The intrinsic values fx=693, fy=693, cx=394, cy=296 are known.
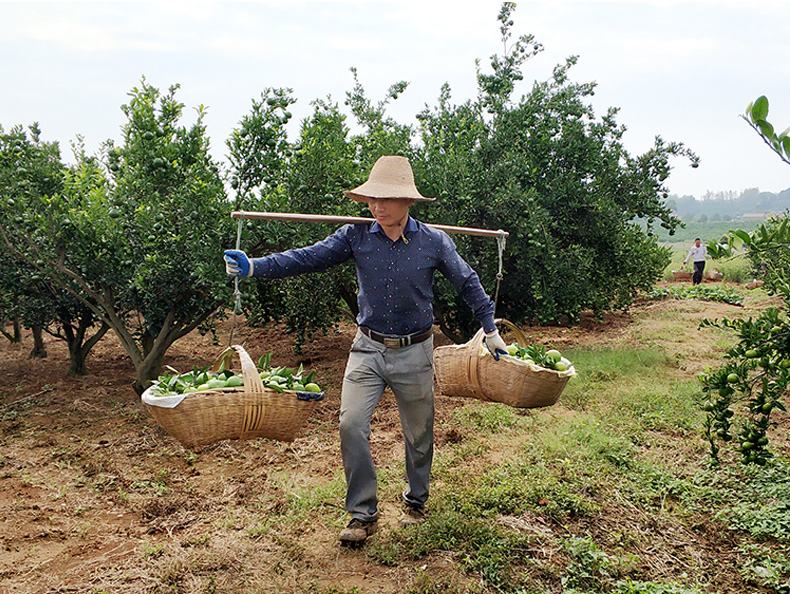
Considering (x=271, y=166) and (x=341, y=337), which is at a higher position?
(x=271, y=166)

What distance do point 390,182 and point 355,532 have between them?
2053 mm

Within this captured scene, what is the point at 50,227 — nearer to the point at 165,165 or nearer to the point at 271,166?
the point at 165,165

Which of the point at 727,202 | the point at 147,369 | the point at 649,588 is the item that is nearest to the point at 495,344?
the point at 649,588

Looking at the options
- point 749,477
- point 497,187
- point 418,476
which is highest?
point 497,187

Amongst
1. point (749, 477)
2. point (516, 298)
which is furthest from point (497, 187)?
point (749, 477)

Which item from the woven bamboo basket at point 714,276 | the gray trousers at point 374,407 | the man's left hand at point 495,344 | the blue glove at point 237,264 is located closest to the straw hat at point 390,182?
the blue glove at point 237,264

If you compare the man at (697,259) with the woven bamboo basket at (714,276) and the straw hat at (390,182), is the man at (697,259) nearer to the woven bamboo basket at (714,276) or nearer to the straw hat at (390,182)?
the woven bamboo basket at (714,276)

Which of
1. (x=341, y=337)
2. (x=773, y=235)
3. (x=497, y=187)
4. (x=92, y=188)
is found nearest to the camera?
(x=773, y=235)

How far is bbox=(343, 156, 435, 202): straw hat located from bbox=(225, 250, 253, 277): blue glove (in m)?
0.73

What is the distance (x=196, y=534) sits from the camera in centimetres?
426

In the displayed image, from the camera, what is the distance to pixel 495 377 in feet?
15.5

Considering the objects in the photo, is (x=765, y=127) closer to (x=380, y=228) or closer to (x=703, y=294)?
(x=380, y=228)

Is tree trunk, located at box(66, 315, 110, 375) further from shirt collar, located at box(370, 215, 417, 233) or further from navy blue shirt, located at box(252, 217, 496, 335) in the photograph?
shirt collar, located at box(370, 215, 417, 233)

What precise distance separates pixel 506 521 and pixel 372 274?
1756mm
